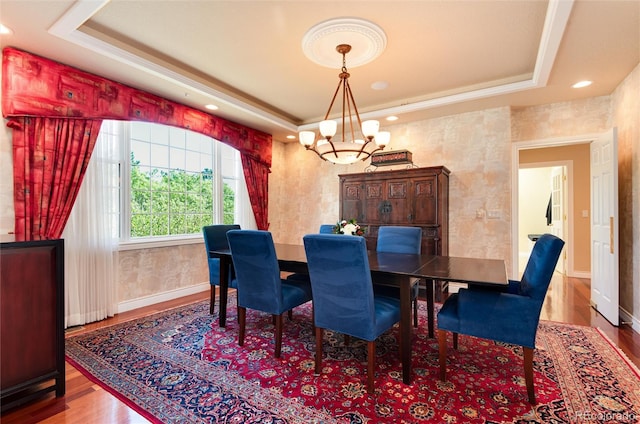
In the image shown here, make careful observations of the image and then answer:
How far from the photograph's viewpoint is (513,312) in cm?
182

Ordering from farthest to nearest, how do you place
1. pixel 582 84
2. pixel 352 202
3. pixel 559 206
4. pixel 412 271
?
pixel 559 206 → pixel 352 202 → pixel 582 84 → pixel 412 271

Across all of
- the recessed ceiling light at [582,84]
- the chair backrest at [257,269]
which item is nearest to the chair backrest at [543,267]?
the chair backrest at [257,269]

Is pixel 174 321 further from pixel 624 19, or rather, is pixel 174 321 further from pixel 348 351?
pixel 624 19

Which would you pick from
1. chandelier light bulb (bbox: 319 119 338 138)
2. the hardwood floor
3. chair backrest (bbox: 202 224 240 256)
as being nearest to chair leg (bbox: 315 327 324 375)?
the hardwood floor

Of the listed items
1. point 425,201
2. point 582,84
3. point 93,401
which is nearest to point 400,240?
point 425,201

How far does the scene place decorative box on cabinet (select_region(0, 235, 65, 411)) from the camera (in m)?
1.71

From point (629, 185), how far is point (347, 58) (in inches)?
125

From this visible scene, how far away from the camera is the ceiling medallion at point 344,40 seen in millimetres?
2432

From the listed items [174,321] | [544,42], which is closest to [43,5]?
[174,321]

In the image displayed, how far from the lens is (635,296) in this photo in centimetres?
295

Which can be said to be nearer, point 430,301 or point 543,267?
point 543,267

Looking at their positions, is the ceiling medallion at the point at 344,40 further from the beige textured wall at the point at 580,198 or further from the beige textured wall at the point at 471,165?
the beige textured wall at the point at 580,198

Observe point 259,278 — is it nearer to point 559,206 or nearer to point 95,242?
point 95,242

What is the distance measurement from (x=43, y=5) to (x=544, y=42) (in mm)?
3739
